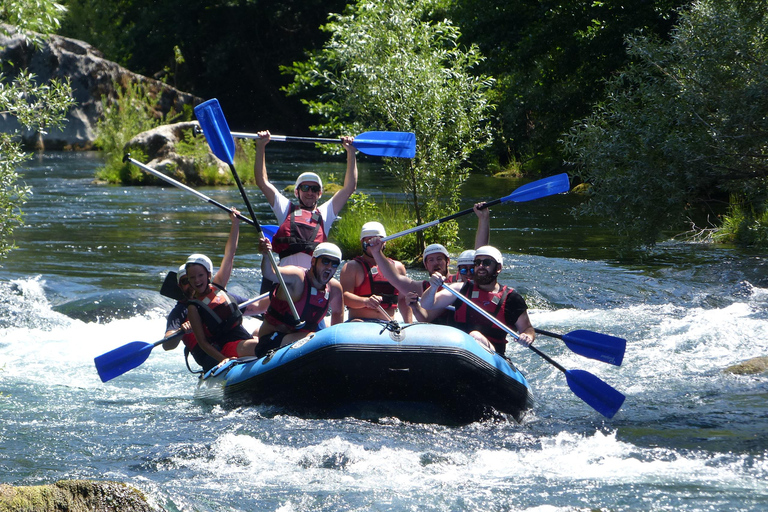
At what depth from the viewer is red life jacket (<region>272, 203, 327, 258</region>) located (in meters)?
6.39

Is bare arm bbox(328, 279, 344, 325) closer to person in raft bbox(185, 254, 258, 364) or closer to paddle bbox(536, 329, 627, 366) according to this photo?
person in raft bbox(185, 254, 258, 364)

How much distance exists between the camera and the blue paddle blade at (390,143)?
7.60 meters

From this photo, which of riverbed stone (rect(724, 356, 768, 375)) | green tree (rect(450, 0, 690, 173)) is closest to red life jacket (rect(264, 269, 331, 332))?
riverbed stone (rect(724, 356, 768, 375))

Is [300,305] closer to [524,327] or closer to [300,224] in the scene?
[300,224]

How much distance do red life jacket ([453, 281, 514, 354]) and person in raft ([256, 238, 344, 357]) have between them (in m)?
0.83

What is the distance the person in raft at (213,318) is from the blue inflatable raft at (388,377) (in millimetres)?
660

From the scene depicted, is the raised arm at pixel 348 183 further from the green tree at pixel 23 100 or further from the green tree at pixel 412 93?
the green tree at pixel 412 93

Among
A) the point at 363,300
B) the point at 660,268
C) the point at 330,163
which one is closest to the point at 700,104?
the point at 660,268

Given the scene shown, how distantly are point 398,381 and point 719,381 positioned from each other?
2858mm

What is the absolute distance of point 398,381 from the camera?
5.05 metres

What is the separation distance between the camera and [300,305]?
5.80 metres

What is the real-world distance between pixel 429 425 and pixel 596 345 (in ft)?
4.47

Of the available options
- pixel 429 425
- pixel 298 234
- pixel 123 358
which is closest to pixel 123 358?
pixel 123 358

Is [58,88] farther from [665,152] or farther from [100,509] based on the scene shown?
[665,152]
